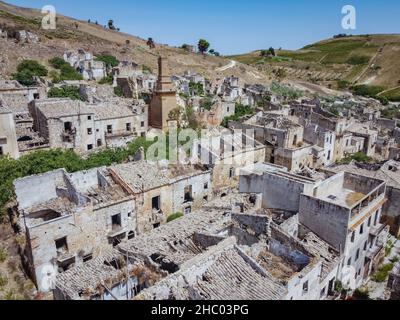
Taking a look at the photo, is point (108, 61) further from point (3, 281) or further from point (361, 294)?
point (361, 294)

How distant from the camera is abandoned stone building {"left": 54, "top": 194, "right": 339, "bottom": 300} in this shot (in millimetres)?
13914

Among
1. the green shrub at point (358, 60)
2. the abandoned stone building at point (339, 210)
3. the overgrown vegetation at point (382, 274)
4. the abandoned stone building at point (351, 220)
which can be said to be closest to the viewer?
the abandoned stone building at point (351, 220)

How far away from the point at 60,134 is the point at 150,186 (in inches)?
644

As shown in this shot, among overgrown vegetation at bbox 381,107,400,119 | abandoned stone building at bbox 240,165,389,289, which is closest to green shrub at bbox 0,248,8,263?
abandoned stone building at bbox 240,165,389,289

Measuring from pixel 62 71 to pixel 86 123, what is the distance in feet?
92.9

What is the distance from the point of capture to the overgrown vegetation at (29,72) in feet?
167

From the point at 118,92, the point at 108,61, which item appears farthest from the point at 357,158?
the point at 108,61

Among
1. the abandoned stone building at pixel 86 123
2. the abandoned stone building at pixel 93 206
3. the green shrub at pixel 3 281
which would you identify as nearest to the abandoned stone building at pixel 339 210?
the abandoned stone building at pixel 93 206

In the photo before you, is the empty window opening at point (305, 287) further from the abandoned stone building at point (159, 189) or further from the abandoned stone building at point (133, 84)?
the abandoned stone building at point (133, 84)

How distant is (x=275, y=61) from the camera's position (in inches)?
5453

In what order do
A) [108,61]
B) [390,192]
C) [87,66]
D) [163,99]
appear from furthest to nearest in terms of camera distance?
1. [108,61]
2. [87,66]
3. [163,99]
4. [390,192]

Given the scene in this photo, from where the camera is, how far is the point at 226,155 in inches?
1173

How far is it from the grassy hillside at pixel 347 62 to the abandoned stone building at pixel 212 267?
3862 inches

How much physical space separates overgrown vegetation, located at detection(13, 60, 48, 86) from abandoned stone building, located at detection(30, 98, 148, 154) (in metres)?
16.4
